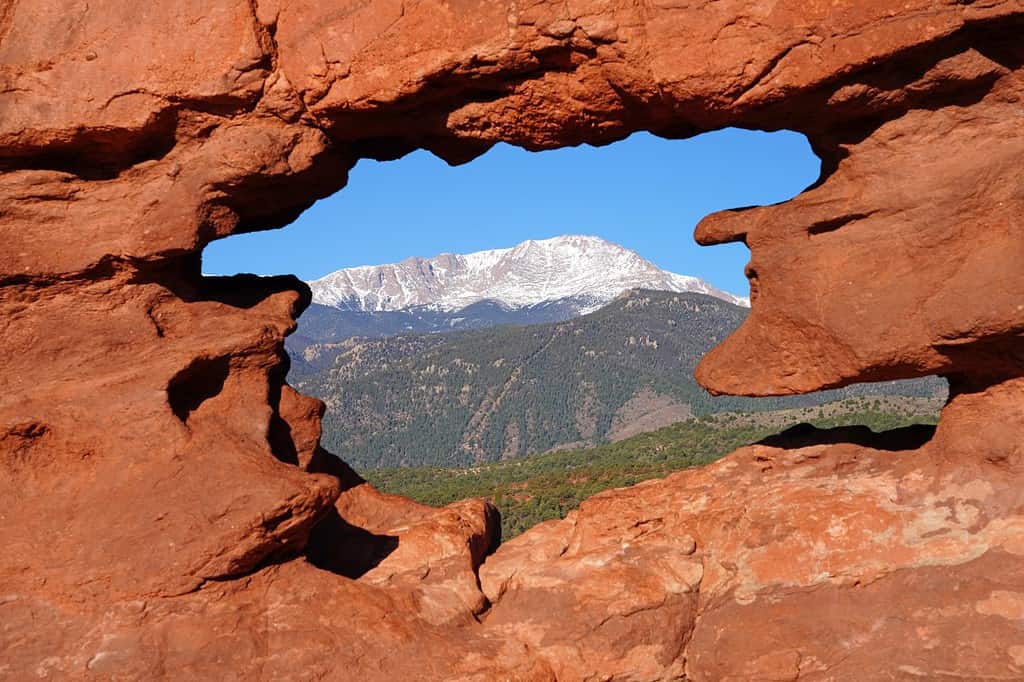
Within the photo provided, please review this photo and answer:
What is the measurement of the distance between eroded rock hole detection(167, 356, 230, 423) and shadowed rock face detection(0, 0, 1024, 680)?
59mm

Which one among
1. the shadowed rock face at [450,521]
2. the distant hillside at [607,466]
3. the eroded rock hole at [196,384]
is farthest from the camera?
the distant hillside at [607,466]

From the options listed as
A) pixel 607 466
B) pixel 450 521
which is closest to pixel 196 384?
pixel 450 521

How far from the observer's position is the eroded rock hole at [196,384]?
16406 millimetres

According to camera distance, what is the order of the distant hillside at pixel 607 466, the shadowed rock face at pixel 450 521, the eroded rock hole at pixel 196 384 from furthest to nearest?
the distant hillside at pixel 607 466 → the eroded rock hole at pixel 196 384 → the shadowed rock face at pixel 450 521

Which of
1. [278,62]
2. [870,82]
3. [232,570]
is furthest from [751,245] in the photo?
[232,570]

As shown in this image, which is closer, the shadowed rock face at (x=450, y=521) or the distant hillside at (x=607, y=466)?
the shadowed rock face at (x=450, y=521)

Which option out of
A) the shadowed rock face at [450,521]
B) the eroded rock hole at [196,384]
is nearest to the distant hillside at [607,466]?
the shadowed rock face at [450,521]

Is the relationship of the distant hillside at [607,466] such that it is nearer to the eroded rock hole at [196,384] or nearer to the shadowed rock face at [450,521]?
the shadowed rock face at [450,521]

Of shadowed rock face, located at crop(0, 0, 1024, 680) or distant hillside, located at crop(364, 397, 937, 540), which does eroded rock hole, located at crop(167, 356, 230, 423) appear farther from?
distant hillside, located at crop(364, 397, 937, 540)

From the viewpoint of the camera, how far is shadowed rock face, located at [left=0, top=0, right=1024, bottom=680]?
15.1 metres

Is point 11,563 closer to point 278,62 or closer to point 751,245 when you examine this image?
point 278,62

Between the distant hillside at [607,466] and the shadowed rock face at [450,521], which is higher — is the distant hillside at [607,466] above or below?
below

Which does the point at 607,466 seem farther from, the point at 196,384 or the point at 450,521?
the point at 196,384

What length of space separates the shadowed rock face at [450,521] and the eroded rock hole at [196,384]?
0.19ft
